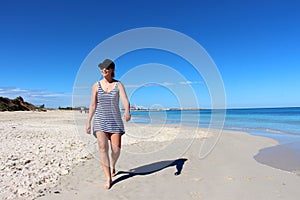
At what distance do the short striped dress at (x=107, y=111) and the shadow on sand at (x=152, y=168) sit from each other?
0.93 m

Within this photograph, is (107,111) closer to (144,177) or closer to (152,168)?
(144,177)

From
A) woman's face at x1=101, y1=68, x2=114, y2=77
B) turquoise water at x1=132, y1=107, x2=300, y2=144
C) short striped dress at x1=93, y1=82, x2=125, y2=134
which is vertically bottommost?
turquoise water at x1=132, y1=107, x2=300, y2=144

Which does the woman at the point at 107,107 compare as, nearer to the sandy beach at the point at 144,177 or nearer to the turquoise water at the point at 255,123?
the sandy beach at the point at 144,177

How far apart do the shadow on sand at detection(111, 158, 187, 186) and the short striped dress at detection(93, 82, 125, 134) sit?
93cm

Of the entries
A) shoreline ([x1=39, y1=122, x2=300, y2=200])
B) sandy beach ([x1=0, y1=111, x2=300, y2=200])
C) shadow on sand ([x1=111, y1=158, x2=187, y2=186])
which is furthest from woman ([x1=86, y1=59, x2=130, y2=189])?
shadow on sand ([x1=111, y1=158, x2=187, y2=186])

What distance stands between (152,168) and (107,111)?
1.85m

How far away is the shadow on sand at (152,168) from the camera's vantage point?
4.57m

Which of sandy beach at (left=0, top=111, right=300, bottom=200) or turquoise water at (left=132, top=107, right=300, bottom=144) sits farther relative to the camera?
turquoise water at (left=132, top=107, right=300, bottom=144)

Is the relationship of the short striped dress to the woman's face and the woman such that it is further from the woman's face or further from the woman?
the woman's face

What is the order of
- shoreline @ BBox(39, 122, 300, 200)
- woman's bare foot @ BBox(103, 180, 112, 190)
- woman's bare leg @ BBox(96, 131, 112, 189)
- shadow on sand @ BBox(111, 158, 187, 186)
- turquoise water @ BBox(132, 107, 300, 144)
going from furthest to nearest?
1. turquoise water @ BBox(132, 107, 300, 144)
2. shadow on sand @ BBox(111, 158, 187, 186)
3. woman's bare leg @ BBox(96, 131, 112, 189)
4. woman's bare foot @ BBox(103, 180, 112, 190)
5. shoreline @ BBox(39, 122, 300, 200)

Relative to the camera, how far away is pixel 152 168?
202 inches

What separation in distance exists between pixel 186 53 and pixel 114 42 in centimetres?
218

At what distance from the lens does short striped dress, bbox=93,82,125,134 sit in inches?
154

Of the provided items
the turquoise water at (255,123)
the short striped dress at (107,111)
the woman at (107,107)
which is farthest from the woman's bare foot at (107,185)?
the turquoise water at (255,123)
